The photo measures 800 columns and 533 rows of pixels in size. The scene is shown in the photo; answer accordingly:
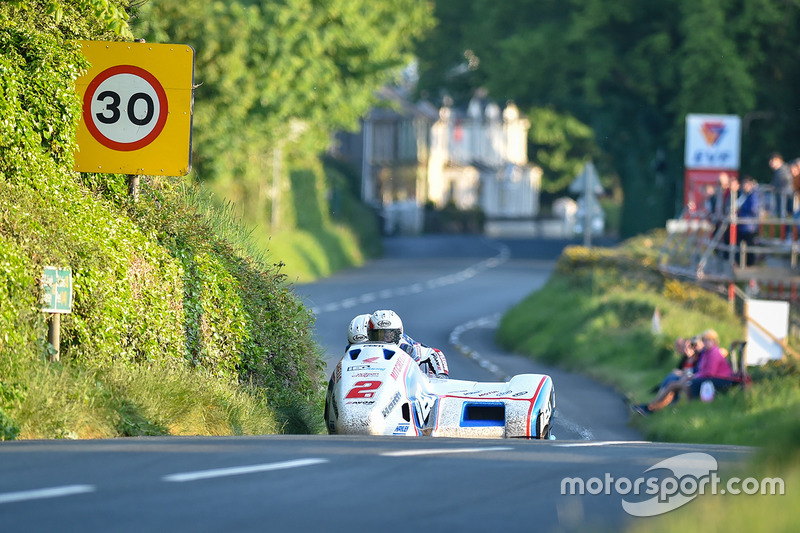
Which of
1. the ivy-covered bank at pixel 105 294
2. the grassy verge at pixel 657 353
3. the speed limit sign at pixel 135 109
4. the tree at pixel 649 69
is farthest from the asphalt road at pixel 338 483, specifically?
the tree at pixel 649 69

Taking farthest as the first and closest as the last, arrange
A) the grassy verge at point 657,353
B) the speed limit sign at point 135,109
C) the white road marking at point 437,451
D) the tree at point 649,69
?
the tree at point 649,69
the speed limit sign at point 135,109
the white road marking at point 437,451
the grassy verge at point 657,353

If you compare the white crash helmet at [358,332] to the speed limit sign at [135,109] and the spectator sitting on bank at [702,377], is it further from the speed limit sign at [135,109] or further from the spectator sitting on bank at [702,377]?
the spectator sitting on bank at [702,377]

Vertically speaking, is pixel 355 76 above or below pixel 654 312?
above

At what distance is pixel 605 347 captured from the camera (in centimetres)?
2764

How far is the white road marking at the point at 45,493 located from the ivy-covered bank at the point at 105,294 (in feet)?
9.08

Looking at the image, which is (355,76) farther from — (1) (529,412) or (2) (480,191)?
(2) (480,191)

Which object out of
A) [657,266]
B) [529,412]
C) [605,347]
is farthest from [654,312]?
[529,412]

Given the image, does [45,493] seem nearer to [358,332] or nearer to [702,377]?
[358,332]

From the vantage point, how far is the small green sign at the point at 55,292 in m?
10.7

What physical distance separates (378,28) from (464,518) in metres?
43.9

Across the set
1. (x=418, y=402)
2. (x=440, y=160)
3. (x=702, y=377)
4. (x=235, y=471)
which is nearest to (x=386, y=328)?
(x=418, y=402)

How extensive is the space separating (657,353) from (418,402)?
43.9 feet

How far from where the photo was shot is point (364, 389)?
41.1 ft

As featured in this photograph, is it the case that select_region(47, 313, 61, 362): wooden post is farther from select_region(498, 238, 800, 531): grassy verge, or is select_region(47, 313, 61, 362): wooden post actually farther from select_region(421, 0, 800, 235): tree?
select_region(421, 0, 800, 235): tree
